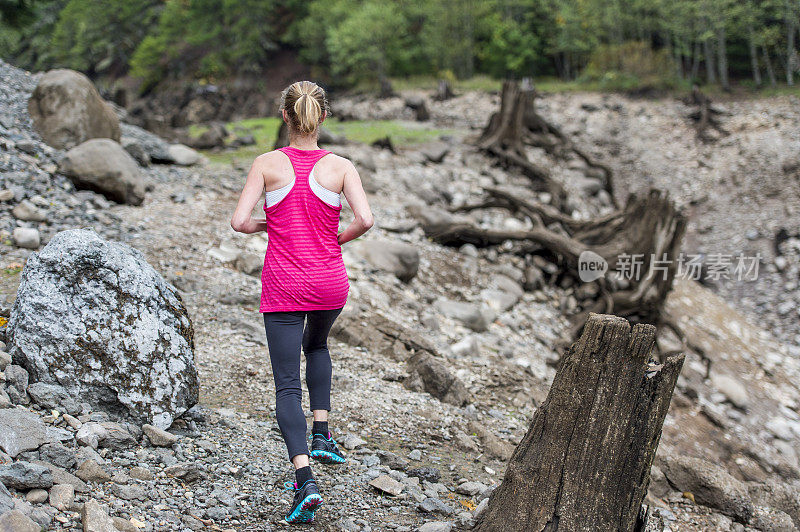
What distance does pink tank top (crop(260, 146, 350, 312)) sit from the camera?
3.08 m

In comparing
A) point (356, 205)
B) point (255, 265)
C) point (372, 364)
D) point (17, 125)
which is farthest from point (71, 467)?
point (17, 125)

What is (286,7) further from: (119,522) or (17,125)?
(119,522)

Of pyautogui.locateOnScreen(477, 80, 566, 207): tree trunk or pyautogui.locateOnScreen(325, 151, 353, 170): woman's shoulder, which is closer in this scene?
pyautogui.locateOnScreen(325, 151, 353, 170): woman's shoulder

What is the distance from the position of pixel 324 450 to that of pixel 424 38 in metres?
34.1

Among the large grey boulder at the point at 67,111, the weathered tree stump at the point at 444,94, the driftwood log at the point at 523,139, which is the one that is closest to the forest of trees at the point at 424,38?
the weathered tree stump at the point at 444,94

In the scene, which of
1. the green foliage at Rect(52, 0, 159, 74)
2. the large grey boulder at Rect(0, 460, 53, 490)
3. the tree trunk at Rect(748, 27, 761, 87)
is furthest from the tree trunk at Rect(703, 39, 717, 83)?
the green foliage at Rect(52, 0, 159, 74)

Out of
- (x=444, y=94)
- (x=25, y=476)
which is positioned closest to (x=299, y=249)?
(x=25, y=476)

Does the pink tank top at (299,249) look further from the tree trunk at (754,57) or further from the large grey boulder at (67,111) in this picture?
the tree trunk at (754,57)

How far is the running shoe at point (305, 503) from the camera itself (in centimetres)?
293

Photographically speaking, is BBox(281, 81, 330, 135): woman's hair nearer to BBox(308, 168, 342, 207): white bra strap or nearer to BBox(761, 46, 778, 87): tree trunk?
BBox(308, 168, 342, 207): white bra strap

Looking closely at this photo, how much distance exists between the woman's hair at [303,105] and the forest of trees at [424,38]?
24.8 m

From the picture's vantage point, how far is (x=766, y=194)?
588 inches

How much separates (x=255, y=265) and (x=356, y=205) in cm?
404

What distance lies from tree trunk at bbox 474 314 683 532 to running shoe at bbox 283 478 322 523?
0.84 m
